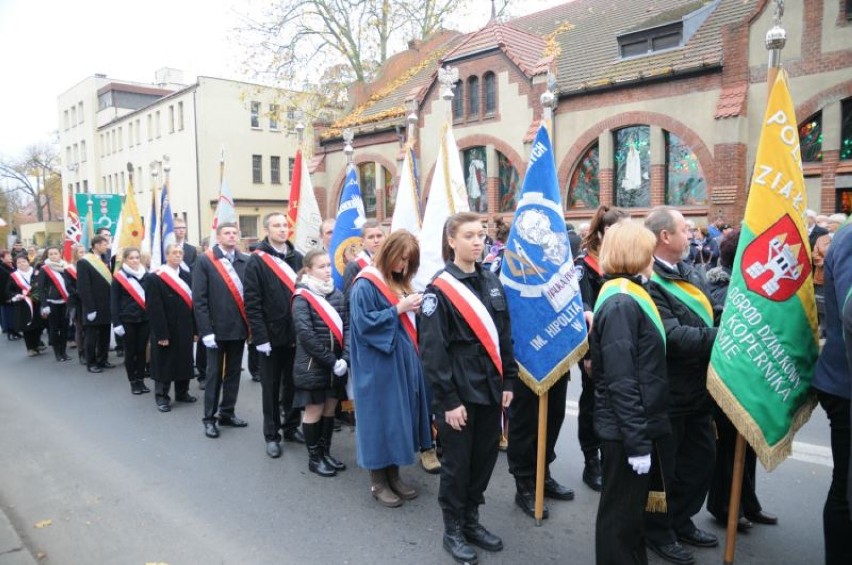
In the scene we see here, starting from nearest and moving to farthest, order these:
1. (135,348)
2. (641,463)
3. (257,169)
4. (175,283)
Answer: (641,463)
(175,283)
(135,348)
(257,169)

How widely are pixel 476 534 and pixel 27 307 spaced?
429 inches

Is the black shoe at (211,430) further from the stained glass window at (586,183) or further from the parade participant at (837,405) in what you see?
the stained glass window at (586,183)

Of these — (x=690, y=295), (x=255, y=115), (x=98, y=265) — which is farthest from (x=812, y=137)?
(x=255, y=115)

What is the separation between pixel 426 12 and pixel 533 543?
28.4 meters

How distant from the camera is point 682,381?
3604 mm

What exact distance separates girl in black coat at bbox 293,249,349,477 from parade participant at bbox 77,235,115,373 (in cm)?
575

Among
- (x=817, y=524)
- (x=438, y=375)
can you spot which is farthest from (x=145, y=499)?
(x=817, y=524)

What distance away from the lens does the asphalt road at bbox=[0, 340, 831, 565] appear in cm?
→ 390

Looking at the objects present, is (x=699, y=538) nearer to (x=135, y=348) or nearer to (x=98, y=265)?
(x=135, y=348)

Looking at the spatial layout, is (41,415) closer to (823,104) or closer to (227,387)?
(227,387)

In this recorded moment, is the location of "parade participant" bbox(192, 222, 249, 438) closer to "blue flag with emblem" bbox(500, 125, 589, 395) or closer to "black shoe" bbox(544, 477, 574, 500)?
"blue flag with emblem" bbox(500, 125, 589, 395)

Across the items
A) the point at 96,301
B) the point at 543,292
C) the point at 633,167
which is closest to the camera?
the point at 543,292

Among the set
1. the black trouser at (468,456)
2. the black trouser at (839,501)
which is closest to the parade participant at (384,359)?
the black trouser at (468,456)

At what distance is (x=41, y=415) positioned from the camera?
7.25m
